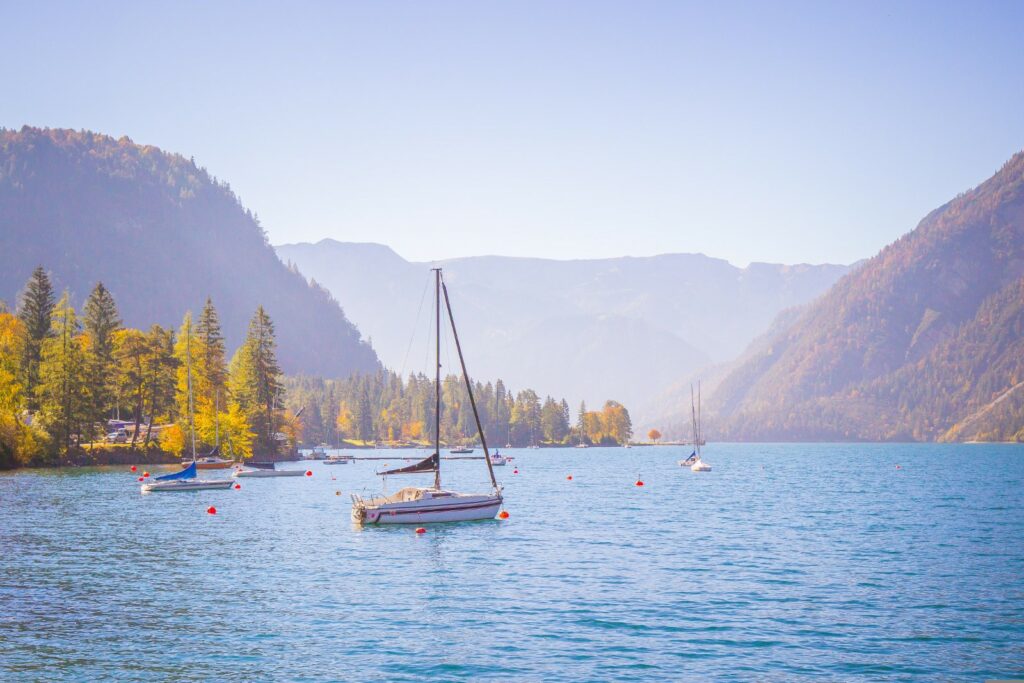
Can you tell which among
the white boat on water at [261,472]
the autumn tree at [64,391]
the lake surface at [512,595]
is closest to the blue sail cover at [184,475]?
the lake surface at [512,595]

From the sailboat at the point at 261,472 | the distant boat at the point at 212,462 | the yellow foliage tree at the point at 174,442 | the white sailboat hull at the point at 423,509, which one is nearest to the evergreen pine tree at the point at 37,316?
the yellow foliage tree at the point at 174,442

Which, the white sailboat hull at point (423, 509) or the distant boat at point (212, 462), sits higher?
the distant boat at point (212, 462)

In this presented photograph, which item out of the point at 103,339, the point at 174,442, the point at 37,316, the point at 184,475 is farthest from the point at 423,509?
the point at 37,316

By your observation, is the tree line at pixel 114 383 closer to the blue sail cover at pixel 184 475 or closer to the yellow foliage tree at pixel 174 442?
the yellow foliage tree at pixel 174 442

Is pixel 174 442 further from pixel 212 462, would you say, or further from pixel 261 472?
pixel 261 472

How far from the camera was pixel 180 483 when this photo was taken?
10606 cm

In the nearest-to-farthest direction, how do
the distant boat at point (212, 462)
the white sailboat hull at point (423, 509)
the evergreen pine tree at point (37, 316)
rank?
the white sailboat hull at point (423, 509)
the distant boat at point (212, 462)
the evergreen pine tree at point (37, 316)

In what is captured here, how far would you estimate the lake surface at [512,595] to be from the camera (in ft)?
109

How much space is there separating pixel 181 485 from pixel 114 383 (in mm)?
52985

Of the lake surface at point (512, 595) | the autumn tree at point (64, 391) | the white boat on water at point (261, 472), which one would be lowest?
the lake surface at point (512, 595)

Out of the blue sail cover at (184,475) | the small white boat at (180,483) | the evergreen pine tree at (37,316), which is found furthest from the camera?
the evergreen pine tree at (37,316)

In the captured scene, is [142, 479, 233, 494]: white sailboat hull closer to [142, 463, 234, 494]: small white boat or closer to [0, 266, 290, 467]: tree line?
[142, 463, 234, 494]: small white boat

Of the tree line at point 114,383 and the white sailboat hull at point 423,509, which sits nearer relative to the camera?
the white sailboat hull at point 423,509

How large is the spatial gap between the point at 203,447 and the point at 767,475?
97.8 metres
